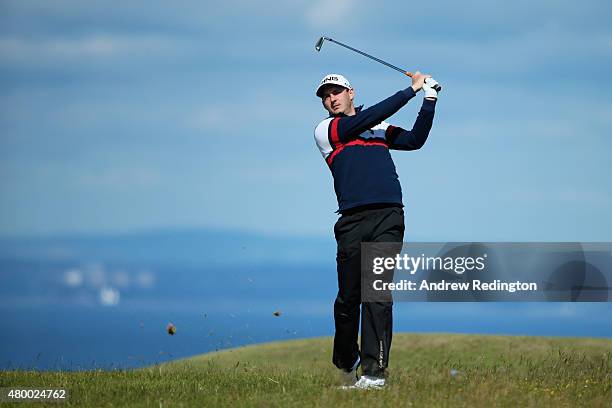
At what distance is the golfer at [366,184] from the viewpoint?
911cm

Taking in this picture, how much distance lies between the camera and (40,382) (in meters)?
10.4

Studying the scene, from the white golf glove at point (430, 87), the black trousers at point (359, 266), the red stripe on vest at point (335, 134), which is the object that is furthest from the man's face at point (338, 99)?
the black trousers at point (359, 266)

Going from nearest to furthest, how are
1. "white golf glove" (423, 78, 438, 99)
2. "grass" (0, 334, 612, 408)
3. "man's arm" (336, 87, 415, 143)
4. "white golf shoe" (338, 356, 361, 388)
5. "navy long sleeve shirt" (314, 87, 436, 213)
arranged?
1. "grass" (0, 334, 612, 408)
2. "man's arm" (336, 87, 415, 143)
3. "navy long sleeve shirt" (314, 87, 436, 213)
4. "white golf glove" (423, 78, 438, 99)
5. "white golf shoe" (338, 356, 361, 388)

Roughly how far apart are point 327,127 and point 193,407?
10.3 ft

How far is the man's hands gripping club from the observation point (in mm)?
9125

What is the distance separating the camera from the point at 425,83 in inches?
361

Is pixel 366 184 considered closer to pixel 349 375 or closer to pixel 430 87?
pixel 430 87

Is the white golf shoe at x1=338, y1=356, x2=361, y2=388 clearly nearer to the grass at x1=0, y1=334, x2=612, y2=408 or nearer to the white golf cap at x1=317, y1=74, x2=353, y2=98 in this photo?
the grass at x1=0, y1=334, x2=612, y2=408

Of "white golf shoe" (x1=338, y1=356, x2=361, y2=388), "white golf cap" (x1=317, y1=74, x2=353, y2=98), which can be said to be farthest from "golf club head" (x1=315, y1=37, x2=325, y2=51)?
"white golf shoe" (x1=338, y1=356, x2=361, y2=388)

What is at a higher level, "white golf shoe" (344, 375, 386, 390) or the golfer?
the golfer

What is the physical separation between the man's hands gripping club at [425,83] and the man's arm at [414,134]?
220mm

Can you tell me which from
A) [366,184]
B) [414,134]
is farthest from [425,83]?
[366,184]

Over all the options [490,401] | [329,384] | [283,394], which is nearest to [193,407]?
[283,394]

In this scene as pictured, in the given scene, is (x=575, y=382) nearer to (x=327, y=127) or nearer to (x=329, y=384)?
(x=329, y=384)
